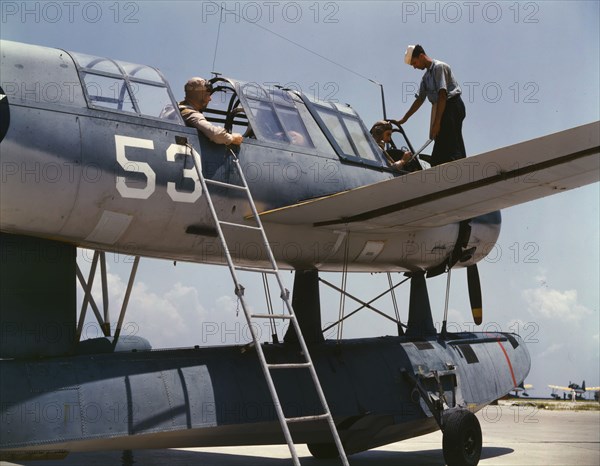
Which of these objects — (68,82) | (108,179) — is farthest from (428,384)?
(68,82)

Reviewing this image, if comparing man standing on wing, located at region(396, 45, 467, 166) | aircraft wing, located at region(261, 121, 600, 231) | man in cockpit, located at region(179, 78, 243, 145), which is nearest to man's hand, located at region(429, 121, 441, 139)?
man standing on wing, located at region(396, 45, 467, 166)

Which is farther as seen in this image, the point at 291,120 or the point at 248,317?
the point at 291,120

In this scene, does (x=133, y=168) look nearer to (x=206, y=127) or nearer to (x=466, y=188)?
(x=206, y=127)

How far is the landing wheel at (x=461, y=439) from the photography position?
10344mm

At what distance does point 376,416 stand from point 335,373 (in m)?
0.78

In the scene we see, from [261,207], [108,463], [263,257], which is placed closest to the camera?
[261,207]

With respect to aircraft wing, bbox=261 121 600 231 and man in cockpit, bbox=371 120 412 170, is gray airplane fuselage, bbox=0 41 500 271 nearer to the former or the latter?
aircraft wing, bbox=261 121 600 231

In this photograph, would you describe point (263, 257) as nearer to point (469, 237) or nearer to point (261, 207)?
point (261, 207)

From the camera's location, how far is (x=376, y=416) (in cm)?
1025

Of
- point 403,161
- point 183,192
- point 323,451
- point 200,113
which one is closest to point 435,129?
point 403,161

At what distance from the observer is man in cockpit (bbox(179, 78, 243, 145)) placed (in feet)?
28.9

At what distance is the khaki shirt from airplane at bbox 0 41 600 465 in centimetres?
14

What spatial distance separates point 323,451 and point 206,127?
6.09 metres

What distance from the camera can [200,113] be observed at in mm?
9188
